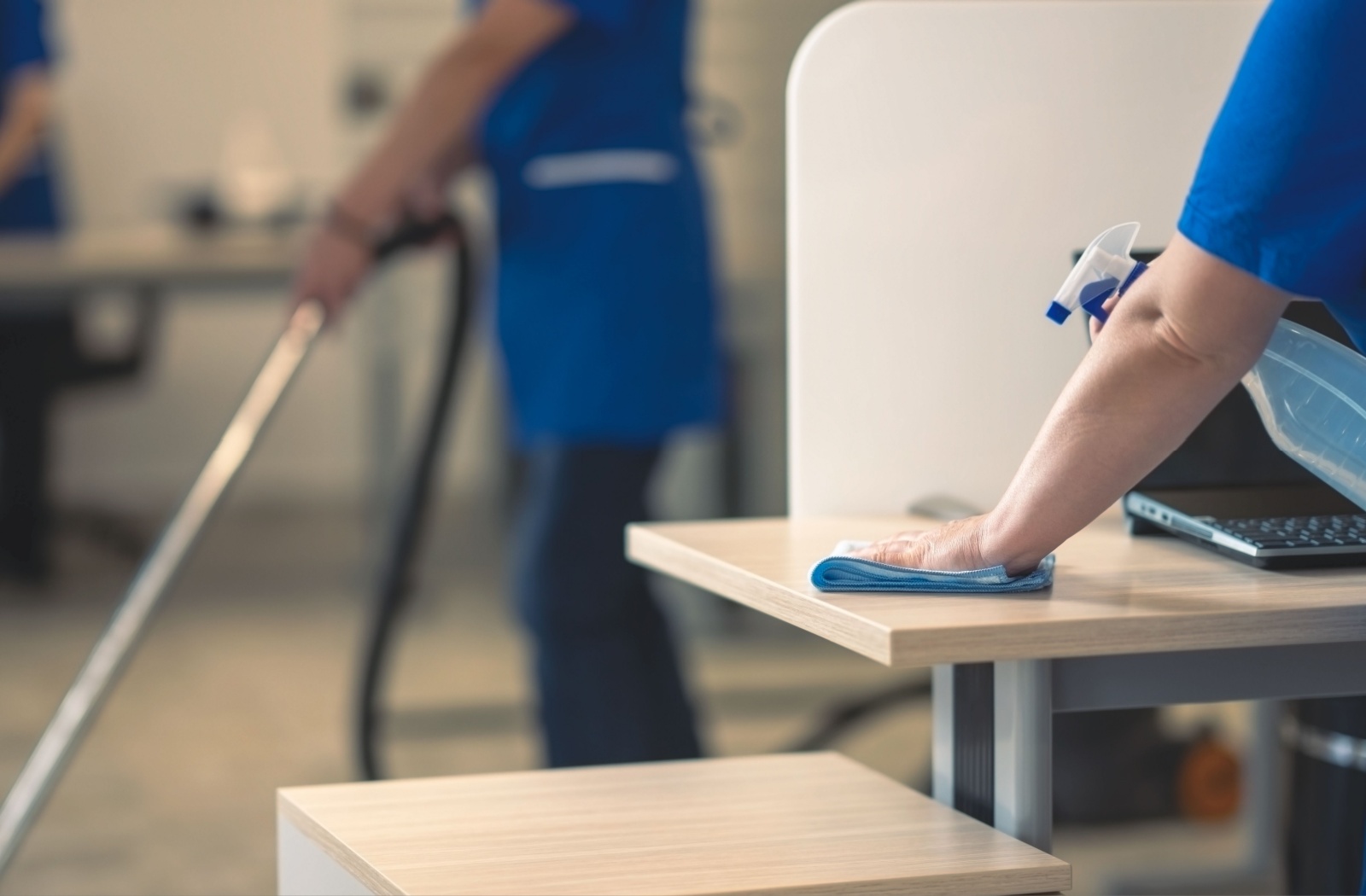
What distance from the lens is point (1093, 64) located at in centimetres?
129

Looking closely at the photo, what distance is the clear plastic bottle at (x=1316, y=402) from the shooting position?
3.09 feet

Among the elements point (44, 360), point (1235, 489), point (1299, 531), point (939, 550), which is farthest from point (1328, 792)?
point (44, 360)

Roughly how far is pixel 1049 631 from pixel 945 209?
1.67 ft

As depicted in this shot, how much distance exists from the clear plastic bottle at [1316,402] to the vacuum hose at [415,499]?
1.24 m

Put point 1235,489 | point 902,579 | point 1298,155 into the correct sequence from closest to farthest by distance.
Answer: point 1298,155
point 902,579
point 1235,489

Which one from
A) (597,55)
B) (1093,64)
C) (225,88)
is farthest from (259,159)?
(1093,64)

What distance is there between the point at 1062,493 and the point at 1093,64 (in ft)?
1.63

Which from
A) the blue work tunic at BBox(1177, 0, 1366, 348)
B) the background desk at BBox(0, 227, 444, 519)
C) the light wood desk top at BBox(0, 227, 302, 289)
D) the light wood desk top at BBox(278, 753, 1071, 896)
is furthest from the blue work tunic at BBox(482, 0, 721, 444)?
the light wood desk top at BBox(0, 227, 302, 289)

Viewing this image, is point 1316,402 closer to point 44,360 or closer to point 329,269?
point 329,269

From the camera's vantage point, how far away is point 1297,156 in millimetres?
792


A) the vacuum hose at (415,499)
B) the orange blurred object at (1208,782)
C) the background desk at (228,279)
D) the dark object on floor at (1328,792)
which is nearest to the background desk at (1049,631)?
the dark object on floor at (1328,792)

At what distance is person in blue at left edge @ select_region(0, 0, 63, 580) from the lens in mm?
3844

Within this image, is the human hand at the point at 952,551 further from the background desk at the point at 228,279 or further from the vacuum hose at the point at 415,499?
the background desk at the point at 228,279

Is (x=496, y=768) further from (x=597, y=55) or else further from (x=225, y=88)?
(x=225, y=88)
